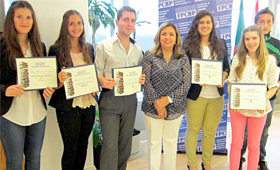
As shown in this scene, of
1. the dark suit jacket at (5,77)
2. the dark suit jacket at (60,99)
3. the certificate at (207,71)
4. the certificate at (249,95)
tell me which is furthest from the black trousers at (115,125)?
the certificate at (249,95)

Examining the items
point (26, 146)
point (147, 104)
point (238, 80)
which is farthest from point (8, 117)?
point (238, 80)

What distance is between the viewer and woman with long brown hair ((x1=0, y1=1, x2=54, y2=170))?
1712mm

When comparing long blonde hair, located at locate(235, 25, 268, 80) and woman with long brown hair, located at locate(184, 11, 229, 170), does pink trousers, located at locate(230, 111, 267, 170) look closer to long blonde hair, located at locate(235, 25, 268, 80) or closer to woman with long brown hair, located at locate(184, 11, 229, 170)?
woman with long brown hair, located at locate(184, 11, 229, 170)

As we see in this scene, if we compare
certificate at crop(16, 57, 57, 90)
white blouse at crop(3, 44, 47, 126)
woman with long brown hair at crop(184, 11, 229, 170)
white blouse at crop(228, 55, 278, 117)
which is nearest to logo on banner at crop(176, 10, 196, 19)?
woman with long brown hair at crop(184, 11, 229, 170)

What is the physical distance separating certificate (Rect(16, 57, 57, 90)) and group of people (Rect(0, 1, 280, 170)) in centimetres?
5

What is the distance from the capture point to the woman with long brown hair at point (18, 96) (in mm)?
1712

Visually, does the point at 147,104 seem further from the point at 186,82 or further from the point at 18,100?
the point at 18,100

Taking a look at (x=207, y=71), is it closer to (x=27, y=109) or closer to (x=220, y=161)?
(x=220, y=161)

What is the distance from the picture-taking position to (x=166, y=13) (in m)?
3.04

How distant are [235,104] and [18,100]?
1787mm

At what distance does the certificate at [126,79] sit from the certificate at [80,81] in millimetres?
170

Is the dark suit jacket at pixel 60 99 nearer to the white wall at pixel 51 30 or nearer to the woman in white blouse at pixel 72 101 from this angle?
the woman in white blouse at pixel 72 101

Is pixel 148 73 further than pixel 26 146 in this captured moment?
Yes

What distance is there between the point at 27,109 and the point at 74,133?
0.42 m
